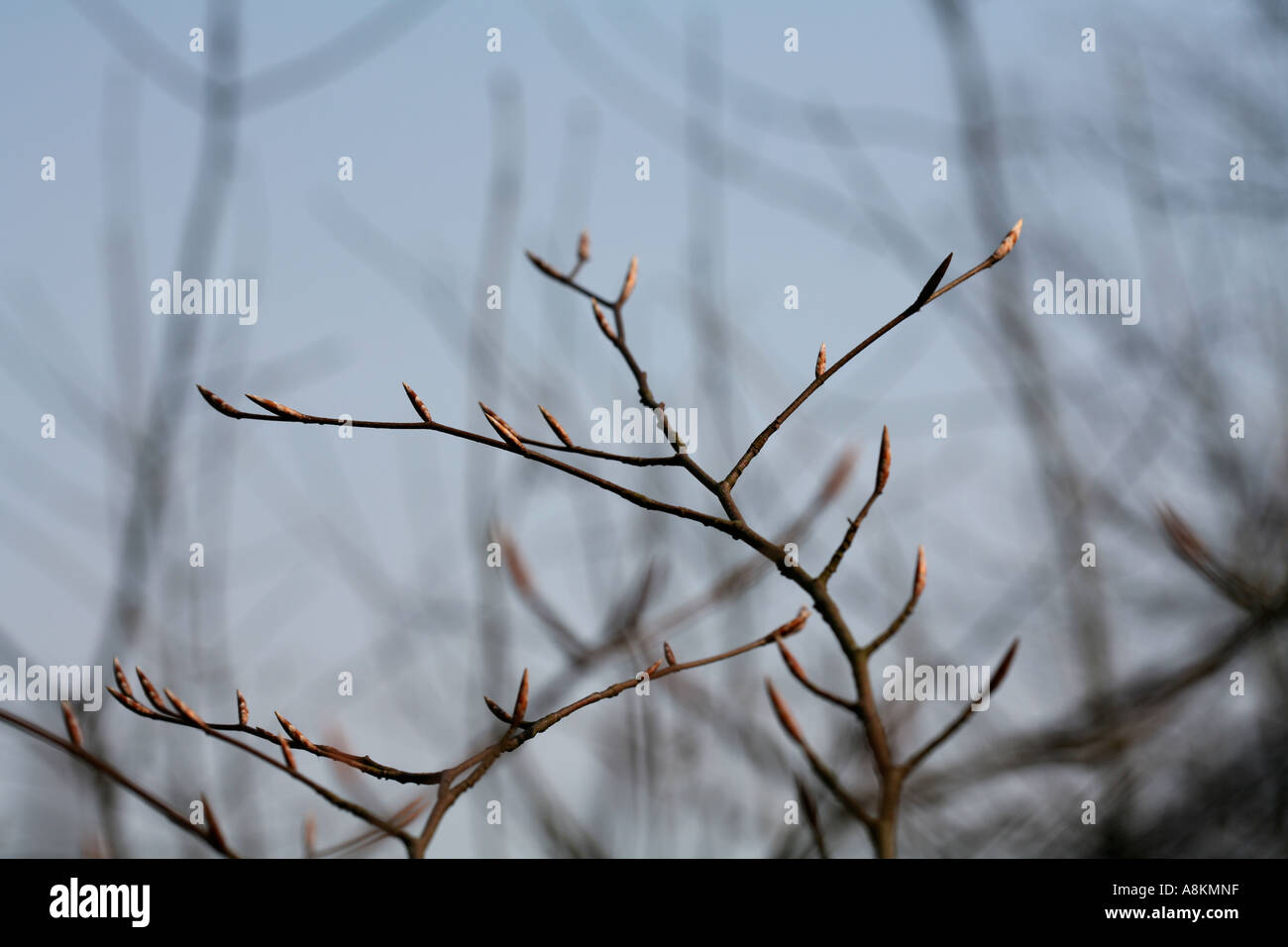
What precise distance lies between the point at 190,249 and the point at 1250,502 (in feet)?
10.4

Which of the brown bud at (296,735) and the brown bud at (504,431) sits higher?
the brown bud at (504,431)

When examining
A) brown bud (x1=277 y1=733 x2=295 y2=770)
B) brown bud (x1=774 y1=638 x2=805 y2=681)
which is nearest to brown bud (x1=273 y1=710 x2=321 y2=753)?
brown bud (x1=277 y1=733 x2=295 y2=770)

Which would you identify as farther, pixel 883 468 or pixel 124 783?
pixel 883 468

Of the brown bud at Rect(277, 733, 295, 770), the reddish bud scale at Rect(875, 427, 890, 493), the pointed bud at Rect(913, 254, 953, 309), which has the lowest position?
the brown bud at Rect(277, 733, 295, 770)

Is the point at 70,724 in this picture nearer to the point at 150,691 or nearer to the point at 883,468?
the point at 150,691

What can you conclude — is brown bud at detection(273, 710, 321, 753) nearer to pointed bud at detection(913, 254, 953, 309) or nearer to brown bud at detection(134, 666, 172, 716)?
brown bud at detection(134, 666, 172, 716)

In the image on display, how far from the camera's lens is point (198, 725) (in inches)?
41.8

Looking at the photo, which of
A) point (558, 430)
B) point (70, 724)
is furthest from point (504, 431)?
point (70, 724)

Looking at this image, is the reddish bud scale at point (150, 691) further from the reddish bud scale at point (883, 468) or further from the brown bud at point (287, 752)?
the reddish bud scale at point (883, 468)

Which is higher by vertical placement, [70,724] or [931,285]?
[931,285]

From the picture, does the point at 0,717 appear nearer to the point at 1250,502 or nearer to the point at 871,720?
the point at 871,720

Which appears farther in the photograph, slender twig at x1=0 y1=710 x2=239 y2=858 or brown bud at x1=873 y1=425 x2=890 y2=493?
brown bud at x1=873 y1=425 x2=890 y2=493

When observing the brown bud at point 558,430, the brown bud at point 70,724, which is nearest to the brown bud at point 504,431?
the brown bud at point 558,430
